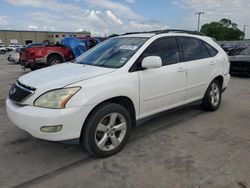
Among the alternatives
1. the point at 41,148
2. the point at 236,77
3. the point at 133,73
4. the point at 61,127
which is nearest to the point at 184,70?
the point at 133,73

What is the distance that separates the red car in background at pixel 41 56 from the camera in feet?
36.8

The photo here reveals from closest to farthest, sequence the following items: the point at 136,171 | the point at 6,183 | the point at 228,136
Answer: the point at 6,183
the point at 136,171
the point at 228,136

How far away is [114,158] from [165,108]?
1274 millimetres

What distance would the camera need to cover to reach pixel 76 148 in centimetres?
360

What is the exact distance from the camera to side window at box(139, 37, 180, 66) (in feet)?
12.6

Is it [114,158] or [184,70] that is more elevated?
[184,70]

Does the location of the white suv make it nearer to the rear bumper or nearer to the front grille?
the front grille

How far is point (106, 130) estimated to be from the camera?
3.24 metres

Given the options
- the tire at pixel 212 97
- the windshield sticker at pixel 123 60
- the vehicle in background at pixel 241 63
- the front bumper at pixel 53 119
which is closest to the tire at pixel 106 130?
the front bumper at pixel 53 119

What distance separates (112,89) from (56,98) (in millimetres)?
720

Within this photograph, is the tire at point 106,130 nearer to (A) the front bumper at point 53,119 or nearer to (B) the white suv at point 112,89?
(B) the white suv at point 112,89

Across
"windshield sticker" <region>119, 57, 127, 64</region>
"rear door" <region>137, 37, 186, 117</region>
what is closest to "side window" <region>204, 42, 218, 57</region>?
"rear door" <region>137, 37, 186, 117</region>

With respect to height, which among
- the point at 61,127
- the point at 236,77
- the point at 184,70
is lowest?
the point at 236,77

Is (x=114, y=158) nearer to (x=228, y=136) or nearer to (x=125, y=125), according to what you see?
(x=125, y=125)
